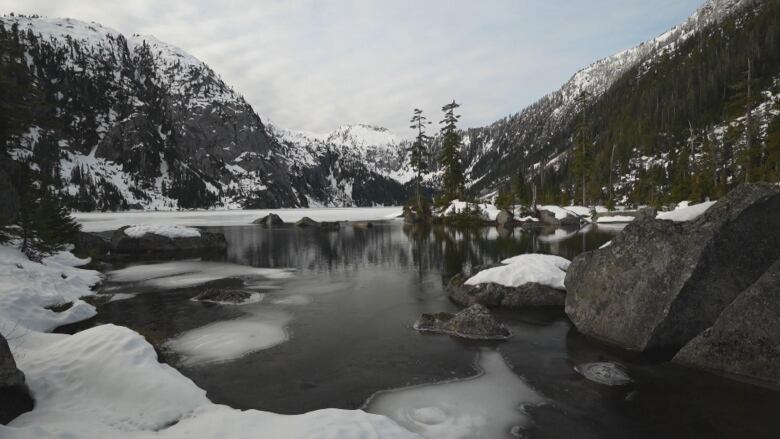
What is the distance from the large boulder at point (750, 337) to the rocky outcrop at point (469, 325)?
16.4 ft

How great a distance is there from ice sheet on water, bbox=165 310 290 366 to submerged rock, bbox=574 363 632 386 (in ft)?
27.8

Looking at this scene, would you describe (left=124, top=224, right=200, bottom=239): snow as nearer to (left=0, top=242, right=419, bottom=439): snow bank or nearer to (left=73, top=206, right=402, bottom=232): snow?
(left=0, top=242, right=419, bottom=439): snow bank

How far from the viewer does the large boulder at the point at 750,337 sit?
8.22 meters

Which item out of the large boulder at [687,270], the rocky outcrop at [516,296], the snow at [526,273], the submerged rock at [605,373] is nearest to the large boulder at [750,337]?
the large boulder at [687,270]

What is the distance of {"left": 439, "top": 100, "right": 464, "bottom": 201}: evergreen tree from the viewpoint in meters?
68.1

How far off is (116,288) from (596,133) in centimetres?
17938

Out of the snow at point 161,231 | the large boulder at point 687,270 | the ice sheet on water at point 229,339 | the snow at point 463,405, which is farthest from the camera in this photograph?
the snow at point 161,231

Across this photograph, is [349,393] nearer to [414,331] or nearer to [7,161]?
[414,331]

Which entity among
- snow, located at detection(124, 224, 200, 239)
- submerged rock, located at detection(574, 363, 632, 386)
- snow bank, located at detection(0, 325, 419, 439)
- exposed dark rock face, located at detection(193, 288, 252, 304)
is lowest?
submerged rock, located at detection(574, 363, 632, 386)

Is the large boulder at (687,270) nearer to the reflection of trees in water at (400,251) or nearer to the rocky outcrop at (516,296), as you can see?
the rocky outcrop at (516,296)

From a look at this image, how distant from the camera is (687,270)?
10375mm

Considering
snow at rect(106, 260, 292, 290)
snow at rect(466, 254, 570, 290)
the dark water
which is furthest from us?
snow at rect(106, 260, 292, 290)

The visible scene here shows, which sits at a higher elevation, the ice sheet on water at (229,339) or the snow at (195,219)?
the snow at (195,219)

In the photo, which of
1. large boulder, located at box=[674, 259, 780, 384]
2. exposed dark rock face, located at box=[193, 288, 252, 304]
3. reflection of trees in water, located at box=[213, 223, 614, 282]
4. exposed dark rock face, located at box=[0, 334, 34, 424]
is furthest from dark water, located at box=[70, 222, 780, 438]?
reflection of trees in water, located at box=[213, 223, 614, 282]
